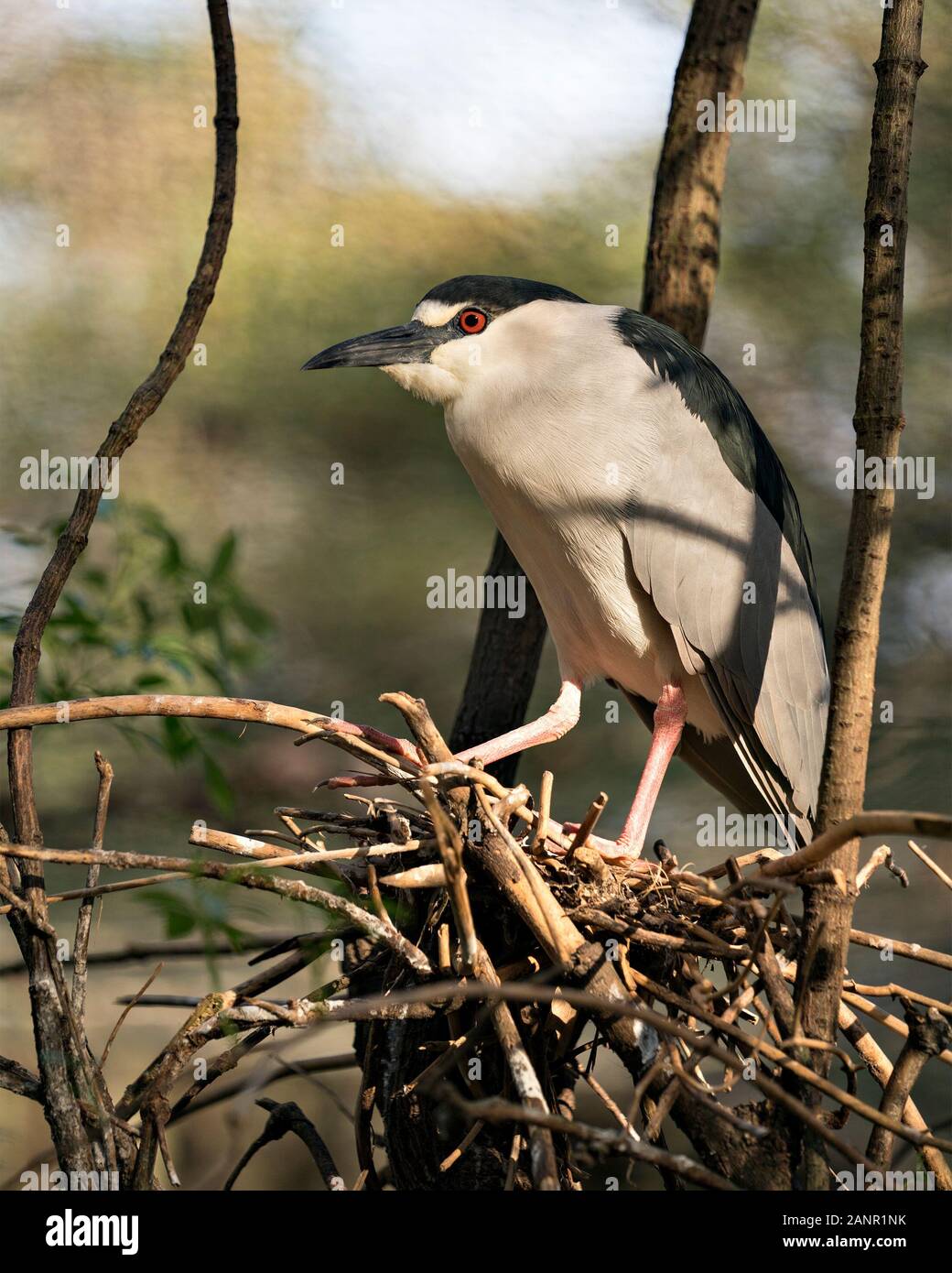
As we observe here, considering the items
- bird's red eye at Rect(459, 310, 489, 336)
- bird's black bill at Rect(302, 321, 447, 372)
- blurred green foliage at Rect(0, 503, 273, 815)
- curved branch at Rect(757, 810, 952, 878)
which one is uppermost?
bird's red eye at Rect(459, 310, 489, 336)

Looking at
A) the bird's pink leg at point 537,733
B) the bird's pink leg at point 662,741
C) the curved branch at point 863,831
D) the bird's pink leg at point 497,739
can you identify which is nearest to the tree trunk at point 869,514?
the curved branch at point 863,831

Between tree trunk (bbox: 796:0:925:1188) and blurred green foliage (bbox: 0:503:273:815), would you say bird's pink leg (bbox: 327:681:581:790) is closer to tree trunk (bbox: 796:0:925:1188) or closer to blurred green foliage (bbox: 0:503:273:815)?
blurred green foliage (bbox: 0:503:273:815)

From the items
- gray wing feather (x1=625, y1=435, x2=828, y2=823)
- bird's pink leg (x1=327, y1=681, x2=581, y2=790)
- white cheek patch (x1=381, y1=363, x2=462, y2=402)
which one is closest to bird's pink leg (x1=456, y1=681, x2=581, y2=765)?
bird's pink leg (x1=327, y1=681, x2=581, y2=790)

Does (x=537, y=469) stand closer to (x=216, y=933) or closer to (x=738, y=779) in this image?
(x=738, y=779)

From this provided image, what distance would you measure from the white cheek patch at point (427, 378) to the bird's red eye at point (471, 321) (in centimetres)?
8

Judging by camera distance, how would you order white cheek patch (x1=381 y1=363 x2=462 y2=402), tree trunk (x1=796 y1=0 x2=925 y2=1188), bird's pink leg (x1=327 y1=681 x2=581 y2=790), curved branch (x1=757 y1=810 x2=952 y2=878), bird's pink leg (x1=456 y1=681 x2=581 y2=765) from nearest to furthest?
curved branch (x1=757 y1=810 x2=952 y2=878)
tree trunk (x1=796 y1=0 x2=925 y2=1188)
bird's pink leg (x1=327 y1=681 x2=581 y2=790)
bird's pink leg (x1=456 y1=681 x2=581 y2=765)
white cheek patch (x1=381 y1=363 x2=462 y2=402)

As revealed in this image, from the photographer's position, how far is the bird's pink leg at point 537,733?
6.02ft

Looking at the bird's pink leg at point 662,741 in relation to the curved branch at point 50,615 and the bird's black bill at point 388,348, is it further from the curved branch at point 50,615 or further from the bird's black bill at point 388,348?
the curved branch at point 50,615

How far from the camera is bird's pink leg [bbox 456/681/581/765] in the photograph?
1835 mm

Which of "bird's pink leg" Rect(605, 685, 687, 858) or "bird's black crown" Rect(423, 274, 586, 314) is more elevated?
"bird's black crown" Rect(423, 274, 586, 314)

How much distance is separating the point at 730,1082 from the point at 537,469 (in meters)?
0.99

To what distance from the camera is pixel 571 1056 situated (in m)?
1.46

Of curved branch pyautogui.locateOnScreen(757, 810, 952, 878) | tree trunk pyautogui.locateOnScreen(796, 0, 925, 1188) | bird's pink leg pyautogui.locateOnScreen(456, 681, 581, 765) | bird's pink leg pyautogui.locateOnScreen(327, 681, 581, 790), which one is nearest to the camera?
curved branch pyautogui.locateOnScreen(757, 810, 952, 878)

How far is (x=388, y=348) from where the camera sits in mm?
1944
